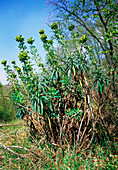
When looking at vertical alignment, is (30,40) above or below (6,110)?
above

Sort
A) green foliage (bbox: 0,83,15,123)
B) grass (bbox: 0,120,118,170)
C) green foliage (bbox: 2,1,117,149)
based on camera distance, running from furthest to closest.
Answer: green foliage (bbox: 0,83,15,123) → green foliage (bbox: 2,1,117,149) → grass (bbox: 0,120,118,170)

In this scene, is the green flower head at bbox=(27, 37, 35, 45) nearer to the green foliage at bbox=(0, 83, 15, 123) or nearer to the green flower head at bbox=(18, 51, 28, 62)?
the green flower head at bbox=(18, 51, 28, 62)

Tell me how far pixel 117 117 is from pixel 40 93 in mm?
1209

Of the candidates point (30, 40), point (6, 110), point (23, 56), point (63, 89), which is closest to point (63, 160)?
point (63, 89)

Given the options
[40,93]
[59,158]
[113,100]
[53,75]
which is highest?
[53,75]

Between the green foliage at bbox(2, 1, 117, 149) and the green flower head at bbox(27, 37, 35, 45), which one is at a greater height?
the green flower head at bbox(27, 37, 35, 45)

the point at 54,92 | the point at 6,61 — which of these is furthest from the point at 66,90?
the point at 6,61

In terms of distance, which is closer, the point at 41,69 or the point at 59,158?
the point at 59,158

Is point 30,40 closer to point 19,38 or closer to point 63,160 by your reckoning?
point 19,38

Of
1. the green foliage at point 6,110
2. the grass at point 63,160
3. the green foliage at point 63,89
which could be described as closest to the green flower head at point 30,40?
the green foliage at point 63,89

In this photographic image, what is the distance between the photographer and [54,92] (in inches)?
78.5

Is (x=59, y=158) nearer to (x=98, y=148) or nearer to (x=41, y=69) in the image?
(x=98, y=148)

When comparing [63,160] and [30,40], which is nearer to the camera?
[63,160]

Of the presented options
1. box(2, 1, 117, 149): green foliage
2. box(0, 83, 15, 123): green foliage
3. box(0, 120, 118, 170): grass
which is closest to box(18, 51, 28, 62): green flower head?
box(2, 1, 117, 149): green foliage
